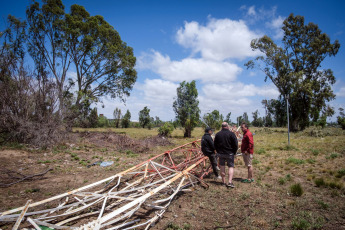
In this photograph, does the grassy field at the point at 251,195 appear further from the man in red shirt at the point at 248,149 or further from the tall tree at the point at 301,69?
the tall tree at the point at 301,69

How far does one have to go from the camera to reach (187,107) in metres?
23.9

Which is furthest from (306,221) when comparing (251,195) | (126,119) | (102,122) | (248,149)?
(102,122)

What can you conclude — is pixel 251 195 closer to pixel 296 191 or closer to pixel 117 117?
pixel 296 191

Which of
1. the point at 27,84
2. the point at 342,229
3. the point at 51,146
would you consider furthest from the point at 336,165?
the point at 27,84

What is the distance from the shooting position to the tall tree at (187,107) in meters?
23.4

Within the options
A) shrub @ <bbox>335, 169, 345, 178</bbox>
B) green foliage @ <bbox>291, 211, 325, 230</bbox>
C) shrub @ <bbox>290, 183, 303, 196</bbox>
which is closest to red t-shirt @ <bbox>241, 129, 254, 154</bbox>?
shrub @ <bbox>290, 183, 303, 196</bbox>

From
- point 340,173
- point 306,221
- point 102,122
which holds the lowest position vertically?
point 306,221

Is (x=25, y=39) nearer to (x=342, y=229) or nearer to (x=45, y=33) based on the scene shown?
(x=45, y=33)

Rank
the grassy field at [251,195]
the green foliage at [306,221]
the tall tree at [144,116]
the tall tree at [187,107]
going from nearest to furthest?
the green foliage at [306,221] < the grassy field at [251,195] < the tall tree at [187,107] < the tall tree at [144,116]

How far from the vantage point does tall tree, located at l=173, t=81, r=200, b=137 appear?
23.4m

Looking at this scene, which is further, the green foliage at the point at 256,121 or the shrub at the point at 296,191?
the green foliage at the point at 256,121

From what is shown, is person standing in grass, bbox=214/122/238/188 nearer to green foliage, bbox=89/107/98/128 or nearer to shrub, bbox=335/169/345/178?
shrub, bbox=335/169/345/178

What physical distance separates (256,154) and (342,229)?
789 centimetres

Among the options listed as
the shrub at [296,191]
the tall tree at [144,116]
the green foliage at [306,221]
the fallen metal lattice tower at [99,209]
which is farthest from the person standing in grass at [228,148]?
the tall tree at [144,116]
